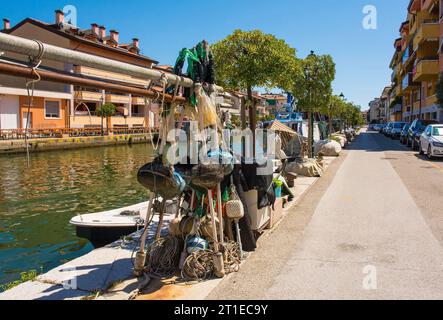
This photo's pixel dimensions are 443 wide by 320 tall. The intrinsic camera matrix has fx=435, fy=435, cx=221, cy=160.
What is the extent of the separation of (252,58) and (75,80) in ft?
23.9

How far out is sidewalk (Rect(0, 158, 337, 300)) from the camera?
15.1 ft

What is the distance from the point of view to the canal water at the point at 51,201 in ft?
30.0

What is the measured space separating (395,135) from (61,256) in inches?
1665

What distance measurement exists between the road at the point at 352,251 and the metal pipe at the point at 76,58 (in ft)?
8.04

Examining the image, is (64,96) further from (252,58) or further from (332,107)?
(252,58)

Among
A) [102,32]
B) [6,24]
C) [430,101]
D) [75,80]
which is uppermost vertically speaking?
[102,32]

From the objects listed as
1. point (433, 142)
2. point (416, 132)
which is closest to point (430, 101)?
point (416, 132)

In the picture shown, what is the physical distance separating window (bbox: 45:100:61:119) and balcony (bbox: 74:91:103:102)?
3.78 m

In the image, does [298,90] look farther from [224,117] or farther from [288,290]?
[288,290]

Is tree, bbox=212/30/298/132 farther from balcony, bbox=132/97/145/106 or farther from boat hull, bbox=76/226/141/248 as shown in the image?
balcony, bbox=132/97/145/106

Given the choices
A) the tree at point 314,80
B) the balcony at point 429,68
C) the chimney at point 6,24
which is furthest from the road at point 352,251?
the chimney at point 6,24

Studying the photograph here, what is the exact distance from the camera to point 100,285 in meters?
4.91

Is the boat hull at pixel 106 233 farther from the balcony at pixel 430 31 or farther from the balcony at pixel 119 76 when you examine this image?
the balcony at pixel 430 31
